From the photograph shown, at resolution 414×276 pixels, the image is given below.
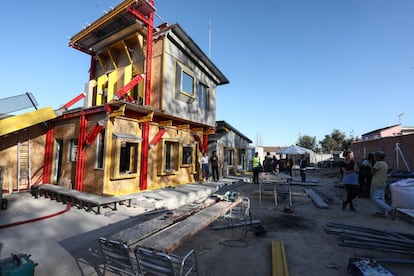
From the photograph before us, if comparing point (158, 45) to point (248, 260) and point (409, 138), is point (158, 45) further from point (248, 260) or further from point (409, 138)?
point (409, 138)

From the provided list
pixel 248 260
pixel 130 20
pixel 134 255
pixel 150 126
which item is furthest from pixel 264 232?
pixel 130 20

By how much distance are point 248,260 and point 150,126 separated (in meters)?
7.16

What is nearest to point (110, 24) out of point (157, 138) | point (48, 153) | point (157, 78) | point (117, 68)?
point (117, 68)

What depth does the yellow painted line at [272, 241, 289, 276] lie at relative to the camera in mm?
3258

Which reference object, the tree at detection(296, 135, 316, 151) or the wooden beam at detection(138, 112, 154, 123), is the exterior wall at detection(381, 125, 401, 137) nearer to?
the tree at detection(296, 135, 316, 151)

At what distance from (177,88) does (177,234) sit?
8675 mm

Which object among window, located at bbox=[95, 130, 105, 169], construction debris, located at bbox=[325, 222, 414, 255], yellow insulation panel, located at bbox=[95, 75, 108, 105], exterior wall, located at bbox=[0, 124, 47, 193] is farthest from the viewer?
yellow insulation panel, located at bbox=[95, 75, 108, 105]

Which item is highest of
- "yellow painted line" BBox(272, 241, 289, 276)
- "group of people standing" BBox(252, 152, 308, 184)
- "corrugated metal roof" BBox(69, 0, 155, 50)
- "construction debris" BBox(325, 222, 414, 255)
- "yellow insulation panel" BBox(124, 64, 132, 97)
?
"corrugated metal roof" BBox(69, 0, 155, 50)

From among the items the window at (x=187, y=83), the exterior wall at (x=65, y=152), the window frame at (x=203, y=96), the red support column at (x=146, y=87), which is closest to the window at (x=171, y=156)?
the red support column at (x=146, y=87)

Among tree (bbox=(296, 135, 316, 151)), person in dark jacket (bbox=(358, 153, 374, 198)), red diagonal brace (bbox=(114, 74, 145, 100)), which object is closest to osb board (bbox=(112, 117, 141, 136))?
red diagonal brace (bbox=(114, 74, 145, 100))

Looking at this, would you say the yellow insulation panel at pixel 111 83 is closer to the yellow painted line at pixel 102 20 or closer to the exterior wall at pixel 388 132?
the yellow painted line at pixel 102 20

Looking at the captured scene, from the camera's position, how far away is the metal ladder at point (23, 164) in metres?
9.72

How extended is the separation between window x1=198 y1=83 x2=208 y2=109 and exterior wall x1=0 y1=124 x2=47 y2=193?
839 centimetres

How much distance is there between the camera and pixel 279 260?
143 inches
